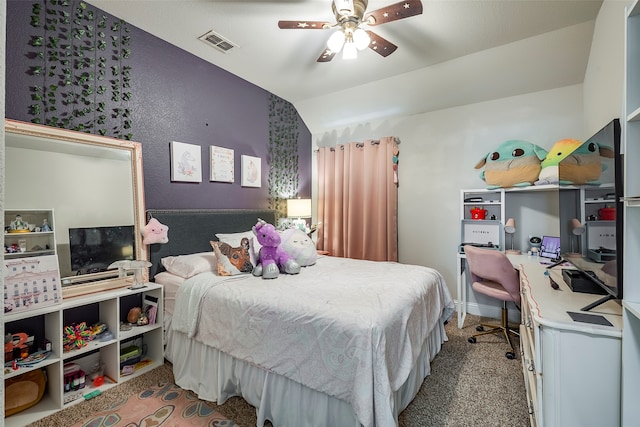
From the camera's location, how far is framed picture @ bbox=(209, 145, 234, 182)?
122 inches

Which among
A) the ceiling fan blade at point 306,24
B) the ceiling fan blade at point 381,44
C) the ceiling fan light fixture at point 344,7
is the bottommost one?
the ceiling fan blade at point 381,44

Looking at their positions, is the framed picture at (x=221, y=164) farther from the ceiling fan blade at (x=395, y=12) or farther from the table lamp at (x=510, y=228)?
the table lamp at (x=510, y=228)

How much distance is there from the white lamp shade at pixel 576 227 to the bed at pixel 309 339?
0.96 metres

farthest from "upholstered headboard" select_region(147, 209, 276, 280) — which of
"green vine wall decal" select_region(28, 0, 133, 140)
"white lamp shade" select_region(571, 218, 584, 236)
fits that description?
"white lamp shade" select_region(571, 218, 584, 236)

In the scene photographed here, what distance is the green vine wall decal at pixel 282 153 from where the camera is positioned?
391cm

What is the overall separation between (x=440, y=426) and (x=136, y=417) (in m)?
1.79

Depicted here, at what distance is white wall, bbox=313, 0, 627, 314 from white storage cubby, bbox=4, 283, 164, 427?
2984 mm

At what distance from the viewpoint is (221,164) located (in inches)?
125

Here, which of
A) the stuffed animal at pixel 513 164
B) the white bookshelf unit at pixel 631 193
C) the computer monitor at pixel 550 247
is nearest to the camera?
the white bookshelf unit at pixel 631 193

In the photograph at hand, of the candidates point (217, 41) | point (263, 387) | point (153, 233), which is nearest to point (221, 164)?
point (153, 233)

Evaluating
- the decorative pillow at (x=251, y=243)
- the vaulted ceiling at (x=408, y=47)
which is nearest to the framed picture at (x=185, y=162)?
the decorative pillow at (x=251, y=243)

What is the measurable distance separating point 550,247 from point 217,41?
12.4ft

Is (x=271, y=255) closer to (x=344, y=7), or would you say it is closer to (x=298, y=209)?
(x=298, y=209)

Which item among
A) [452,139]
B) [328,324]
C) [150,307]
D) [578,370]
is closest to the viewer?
[578,370]
